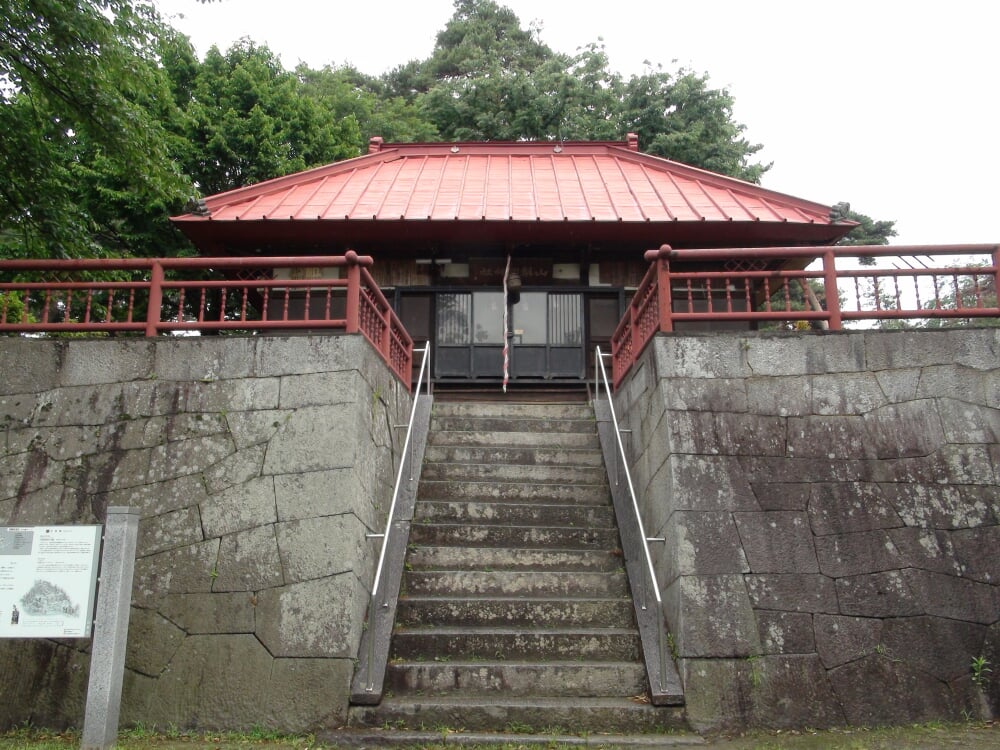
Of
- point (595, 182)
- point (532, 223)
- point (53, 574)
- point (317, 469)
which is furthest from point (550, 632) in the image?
point (595, 182)

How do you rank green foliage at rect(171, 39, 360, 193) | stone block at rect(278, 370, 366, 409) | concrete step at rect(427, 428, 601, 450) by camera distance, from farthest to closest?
green foliage at rect(171, 39, 360, 193), concrete step at rect(427, 428, 601, 450), stone block at rect(278, 370, 366, 409)

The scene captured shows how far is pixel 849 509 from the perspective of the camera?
A: 18.9 ft

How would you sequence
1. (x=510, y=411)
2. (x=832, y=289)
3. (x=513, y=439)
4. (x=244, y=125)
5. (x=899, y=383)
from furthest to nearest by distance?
(x=244, y=125) < (x=510, y=411) < (x=513, y=439) < (x=832, y=289) < (x=899, y=383)

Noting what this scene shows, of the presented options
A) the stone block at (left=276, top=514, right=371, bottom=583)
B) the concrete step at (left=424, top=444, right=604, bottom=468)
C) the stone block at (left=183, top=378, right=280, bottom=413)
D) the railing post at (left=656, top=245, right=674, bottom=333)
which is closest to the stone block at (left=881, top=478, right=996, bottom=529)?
the railing post at (left=656, top=245, right=674, bottom=333)

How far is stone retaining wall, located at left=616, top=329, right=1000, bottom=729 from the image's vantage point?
5207 millimetres

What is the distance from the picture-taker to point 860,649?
530cm

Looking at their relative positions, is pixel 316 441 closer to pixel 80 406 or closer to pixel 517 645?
pixel 80 406

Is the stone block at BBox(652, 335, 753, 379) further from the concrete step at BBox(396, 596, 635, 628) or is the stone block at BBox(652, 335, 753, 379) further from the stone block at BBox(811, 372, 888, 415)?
the concrete step at BBox(396, 596, 635, 628)

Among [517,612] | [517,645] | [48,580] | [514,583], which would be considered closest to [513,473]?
[514,583]

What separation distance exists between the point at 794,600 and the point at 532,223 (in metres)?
6.29

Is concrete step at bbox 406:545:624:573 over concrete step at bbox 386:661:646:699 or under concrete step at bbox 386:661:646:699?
over

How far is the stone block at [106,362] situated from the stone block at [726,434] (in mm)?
4472

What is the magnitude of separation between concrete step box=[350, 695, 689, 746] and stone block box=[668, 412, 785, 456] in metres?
1.96

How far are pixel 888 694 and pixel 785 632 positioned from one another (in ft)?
2.60
